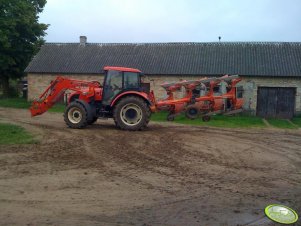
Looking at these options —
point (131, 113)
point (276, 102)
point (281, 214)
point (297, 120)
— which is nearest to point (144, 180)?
point (281, 214)

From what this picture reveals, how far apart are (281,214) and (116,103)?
8.95m

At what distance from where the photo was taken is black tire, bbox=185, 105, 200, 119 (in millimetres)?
17375

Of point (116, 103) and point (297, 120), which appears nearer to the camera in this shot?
point (116, 103)

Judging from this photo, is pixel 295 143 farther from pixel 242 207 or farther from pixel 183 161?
pixel 242 207

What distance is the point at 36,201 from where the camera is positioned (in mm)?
5609

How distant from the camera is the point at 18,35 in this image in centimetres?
2719

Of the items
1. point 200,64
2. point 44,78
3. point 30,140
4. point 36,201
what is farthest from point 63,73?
point 36,201

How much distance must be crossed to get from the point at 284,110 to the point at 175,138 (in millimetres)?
12645

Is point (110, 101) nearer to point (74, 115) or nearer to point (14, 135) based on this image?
point (74, 115)

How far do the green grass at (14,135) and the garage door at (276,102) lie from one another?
15268mm

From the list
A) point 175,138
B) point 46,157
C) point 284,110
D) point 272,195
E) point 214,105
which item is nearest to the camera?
point 272,195

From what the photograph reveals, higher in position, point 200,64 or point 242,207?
point 200,64

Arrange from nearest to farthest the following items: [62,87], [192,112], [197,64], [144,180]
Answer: [144,180]
[62,87]
[192,112]
[197,64]

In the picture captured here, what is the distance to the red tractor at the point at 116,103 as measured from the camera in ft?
44.0
